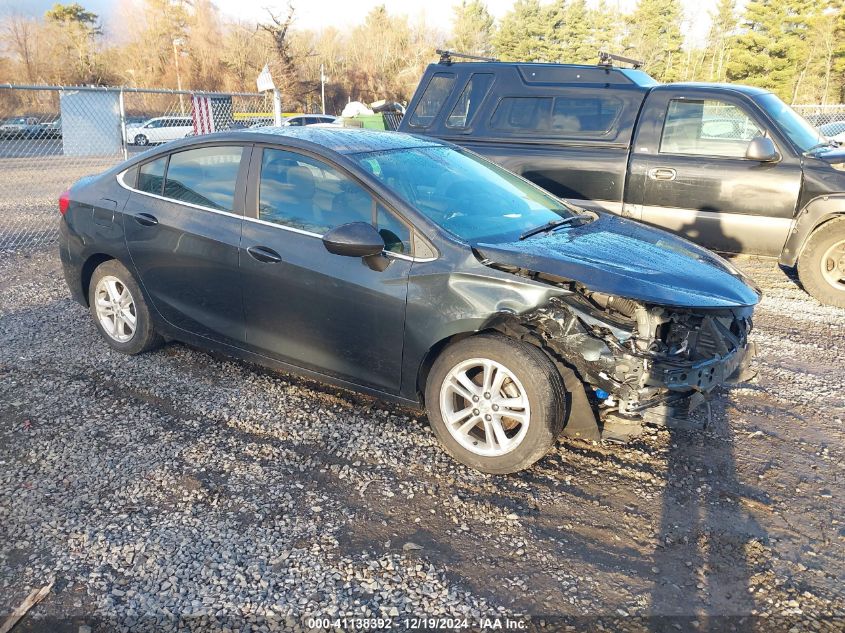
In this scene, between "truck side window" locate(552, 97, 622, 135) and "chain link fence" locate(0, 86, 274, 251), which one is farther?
"chain link fence" locate(0, 86, 274, 251)

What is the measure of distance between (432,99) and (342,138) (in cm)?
382

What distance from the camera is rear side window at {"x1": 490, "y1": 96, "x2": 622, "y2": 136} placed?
6.86 m

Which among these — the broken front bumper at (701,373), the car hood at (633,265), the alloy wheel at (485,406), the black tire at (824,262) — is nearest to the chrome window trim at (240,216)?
the car hood at (633,265)

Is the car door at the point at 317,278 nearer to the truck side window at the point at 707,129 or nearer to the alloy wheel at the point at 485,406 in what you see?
the alloy wheel at the point at 485,406

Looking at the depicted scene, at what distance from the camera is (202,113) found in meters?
11.2

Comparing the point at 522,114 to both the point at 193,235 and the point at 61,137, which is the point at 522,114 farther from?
the point at 61,137

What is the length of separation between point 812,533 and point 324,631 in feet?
7.23

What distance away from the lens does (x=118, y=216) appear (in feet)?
15.0

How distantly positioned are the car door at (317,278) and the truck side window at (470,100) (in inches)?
152

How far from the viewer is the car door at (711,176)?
20.4 ft

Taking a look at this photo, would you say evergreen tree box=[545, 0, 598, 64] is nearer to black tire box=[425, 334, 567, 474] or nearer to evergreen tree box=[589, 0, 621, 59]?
evergreen tree box=[589, 0, 621, 59]

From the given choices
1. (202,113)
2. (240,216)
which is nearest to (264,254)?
(240,216)

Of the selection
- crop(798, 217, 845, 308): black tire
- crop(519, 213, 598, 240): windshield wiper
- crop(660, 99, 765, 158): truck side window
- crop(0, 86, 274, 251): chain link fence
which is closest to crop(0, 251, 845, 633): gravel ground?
crop(519, 213, 598, 240): windshield wiper

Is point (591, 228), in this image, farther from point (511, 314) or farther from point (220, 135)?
point (220, 135)
